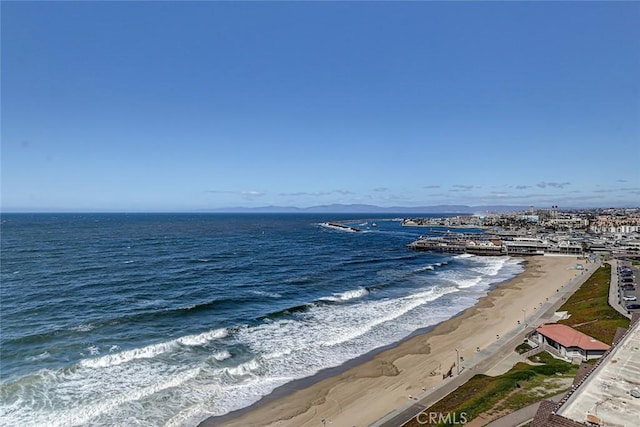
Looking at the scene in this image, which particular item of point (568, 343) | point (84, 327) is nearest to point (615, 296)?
point (568, 343)

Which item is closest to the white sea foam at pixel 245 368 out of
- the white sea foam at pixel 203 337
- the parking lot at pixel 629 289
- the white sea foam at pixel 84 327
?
the white sea foam at pixel 203 337

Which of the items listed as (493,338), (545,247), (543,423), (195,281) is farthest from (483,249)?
(543,423)

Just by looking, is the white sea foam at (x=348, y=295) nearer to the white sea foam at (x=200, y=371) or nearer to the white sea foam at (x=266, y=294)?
the white sea foam at (x=200, y=371)

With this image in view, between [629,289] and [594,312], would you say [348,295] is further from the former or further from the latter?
[629,289]

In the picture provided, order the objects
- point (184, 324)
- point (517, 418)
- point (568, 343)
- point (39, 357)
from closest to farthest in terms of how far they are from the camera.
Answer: point (517, 418) → point (568, 343) → point (39, 357) → point (184, 324)

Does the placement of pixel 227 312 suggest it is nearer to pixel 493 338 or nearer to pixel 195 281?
pixel 195 281

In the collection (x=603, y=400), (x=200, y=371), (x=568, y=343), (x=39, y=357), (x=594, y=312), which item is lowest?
(x=200, y=371)

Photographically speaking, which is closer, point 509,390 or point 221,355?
point 509,390
